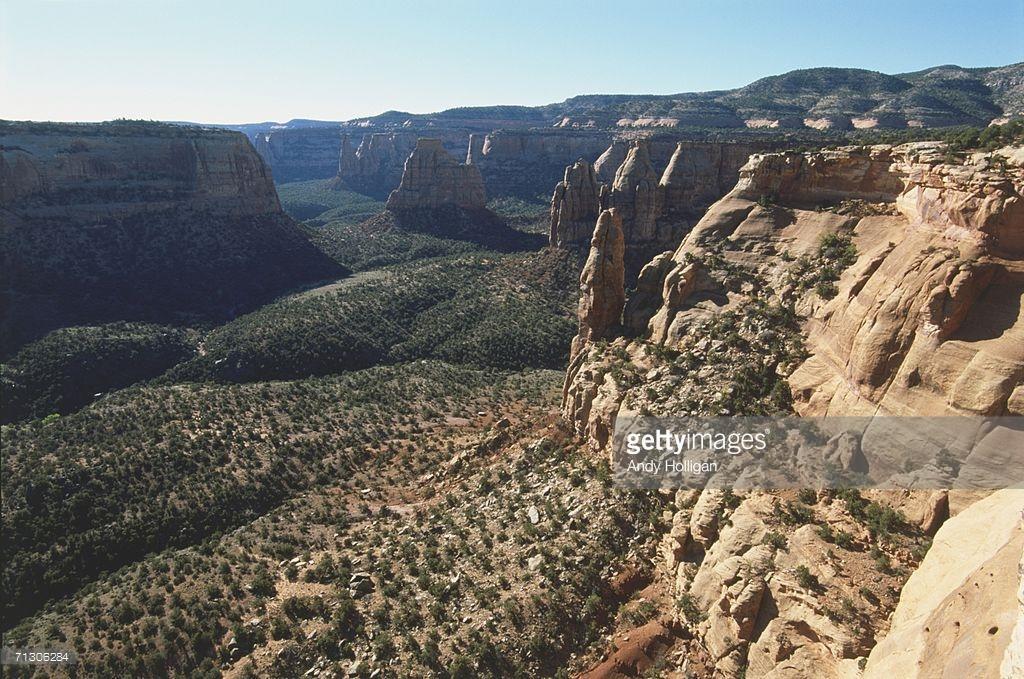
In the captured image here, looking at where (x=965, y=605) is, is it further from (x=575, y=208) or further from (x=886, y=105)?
(x=886, y=105)

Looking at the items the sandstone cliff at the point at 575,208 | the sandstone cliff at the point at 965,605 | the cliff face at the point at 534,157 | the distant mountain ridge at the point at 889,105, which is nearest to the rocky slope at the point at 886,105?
the distant mountain ridge at the point at 889,105

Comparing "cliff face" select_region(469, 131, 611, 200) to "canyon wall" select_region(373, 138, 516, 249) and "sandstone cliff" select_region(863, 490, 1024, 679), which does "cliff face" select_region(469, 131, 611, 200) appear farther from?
"sandstone cliff" select_region(863, 490, 1024, 679)

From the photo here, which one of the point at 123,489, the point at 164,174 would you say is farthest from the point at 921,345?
the point at 164,174

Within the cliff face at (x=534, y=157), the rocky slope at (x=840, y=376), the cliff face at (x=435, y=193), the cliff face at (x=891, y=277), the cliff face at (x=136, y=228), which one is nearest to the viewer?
the rocky slope at (x=840, y=376)

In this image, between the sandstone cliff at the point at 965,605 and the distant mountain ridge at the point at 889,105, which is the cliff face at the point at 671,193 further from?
the distant mountain ridge at the point at 889,105

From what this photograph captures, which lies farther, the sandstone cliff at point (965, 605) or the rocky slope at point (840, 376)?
the rocky slope at point (840, 376)

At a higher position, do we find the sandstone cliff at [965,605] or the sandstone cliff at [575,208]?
the sandstone cliff at [575,208]
